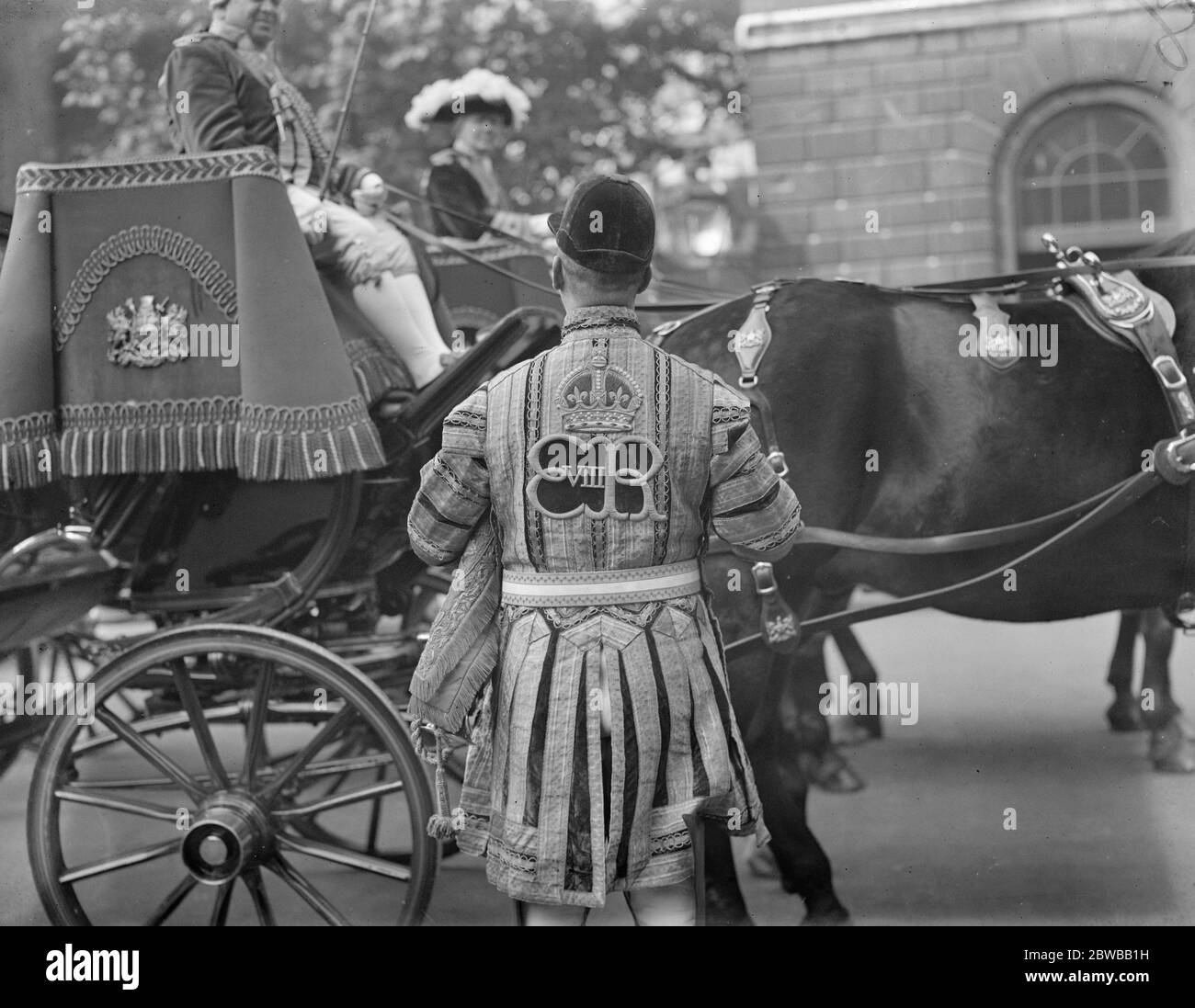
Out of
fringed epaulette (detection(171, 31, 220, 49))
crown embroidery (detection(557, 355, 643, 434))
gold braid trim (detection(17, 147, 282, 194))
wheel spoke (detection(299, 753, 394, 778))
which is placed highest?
fringed epaulette (detection(171, 31, 220, 49))

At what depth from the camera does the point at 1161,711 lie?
331 centimetres

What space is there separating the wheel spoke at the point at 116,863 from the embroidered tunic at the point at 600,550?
991 mm

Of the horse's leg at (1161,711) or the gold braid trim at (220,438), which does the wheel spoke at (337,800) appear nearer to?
the gold braid trim at (220,438)

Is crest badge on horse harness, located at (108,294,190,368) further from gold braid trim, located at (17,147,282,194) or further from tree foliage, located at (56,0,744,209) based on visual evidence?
tree foliage, located at (56,0,744,209)

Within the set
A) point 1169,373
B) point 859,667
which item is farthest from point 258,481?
point 1169,373

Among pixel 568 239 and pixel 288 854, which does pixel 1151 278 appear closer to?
pixel 568 239

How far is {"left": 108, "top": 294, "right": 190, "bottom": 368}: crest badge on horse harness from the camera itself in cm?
284

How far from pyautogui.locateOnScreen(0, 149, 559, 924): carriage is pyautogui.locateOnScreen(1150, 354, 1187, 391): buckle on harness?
131 cm

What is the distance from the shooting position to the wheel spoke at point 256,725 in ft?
9.09

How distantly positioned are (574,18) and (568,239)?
2.27 meters

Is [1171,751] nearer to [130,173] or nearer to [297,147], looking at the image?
[297,147]

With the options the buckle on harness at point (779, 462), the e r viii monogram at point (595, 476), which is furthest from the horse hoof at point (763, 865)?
the e r viii monogram at point (595, 476)

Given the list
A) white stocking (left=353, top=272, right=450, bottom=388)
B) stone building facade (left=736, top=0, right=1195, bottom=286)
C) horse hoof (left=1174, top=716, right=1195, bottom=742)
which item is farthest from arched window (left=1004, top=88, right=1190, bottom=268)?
white stocking (left=353, top=272, right=450, bottom=388)
